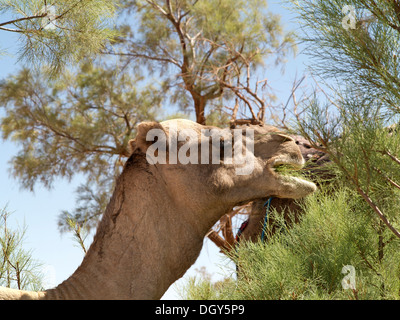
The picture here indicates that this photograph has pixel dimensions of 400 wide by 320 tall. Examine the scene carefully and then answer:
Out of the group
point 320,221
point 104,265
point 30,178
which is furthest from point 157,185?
point 30,178

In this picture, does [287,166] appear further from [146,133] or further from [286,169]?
[146,133]

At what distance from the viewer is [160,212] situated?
2656mm

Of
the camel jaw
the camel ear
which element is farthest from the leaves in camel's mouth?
the camel ear

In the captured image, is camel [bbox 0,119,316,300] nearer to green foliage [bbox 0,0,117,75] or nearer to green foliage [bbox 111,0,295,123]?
green foliage [bbox 0,0,117,75]

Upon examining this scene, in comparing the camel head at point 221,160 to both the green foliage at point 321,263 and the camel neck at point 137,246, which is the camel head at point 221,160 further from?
the green foliage at point 321,263

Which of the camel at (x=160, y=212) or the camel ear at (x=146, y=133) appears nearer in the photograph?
the camel at (x=160, y=212)

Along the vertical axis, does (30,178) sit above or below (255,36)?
below

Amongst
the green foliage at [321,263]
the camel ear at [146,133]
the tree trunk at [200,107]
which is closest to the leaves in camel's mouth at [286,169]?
the green foliage at [321,263]

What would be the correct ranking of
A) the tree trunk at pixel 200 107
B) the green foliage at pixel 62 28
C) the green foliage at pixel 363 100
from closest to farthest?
the green foliage at pixel 363 100 → the green foliage at pixel 62 28 → the tree trunk at pixel 200 107

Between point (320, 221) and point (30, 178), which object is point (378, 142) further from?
point (30, 178)

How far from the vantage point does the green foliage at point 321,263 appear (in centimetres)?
205

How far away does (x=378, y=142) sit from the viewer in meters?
2.12

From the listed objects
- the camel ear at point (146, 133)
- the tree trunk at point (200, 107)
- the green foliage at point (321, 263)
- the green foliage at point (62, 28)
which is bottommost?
the green foliage at point (321, 263)
